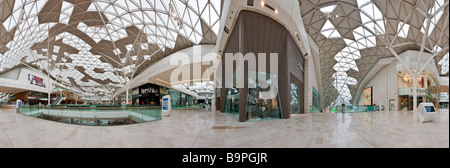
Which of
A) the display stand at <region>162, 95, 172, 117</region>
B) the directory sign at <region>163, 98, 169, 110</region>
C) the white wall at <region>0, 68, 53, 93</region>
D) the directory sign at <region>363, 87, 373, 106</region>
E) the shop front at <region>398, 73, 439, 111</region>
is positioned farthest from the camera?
the directory sign at <region>363, 87, 373, 106</region>

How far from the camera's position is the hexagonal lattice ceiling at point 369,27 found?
15.3 meters

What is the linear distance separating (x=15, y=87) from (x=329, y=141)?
170 feet

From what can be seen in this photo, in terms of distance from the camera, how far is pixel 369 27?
19.7 m

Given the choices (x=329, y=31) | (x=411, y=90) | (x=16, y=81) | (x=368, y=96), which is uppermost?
(x=329, y=31)

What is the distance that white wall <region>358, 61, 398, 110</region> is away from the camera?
1096 inches

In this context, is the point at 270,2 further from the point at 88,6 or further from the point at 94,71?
the point at 94,71

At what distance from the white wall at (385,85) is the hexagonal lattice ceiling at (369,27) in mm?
2204

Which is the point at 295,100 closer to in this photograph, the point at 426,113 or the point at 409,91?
the point at 426,113

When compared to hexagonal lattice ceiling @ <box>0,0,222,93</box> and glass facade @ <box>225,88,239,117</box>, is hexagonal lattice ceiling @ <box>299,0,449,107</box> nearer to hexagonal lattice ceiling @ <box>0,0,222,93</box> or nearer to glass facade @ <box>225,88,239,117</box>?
glass facade @ <box>225,88,239,117</box>

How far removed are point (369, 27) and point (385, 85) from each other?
16.9 meters

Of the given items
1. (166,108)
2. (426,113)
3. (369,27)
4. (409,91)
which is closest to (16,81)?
(166,108)

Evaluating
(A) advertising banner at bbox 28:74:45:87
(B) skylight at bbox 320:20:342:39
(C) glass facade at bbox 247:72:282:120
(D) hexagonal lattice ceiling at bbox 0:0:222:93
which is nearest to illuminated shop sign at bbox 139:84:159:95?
(D) hexagonal lattice ceiling at bbox 0:0:222:93

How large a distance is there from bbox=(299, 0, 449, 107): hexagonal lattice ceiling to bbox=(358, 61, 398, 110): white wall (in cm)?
220

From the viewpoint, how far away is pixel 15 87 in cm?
3366
